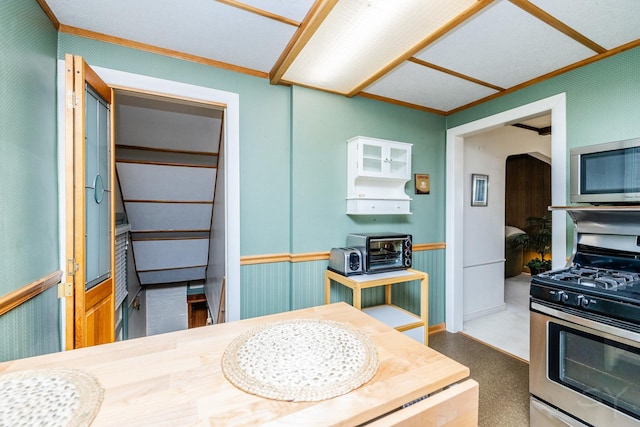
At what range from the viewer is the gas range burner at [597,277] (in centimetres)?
147

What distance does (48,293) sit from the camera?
1.49 meters

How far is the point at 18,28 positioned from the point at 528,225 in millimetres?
7103

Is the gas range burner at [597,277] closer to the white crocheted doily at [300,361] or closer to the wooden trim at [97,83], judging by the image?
the white crocheted doily at [300,361]

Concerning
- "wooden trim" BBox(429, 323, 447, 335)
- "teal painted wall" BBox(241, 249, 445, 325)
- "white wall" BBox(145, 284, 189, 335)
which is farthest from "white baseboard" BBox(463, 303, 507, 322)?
"white wall" BBox(145, 284, 189, 335)

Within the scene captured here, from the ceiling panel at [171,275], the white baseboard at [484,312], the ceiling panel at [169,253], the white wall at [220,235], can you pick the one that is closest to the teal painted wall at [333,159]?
the white wall at [220,235]

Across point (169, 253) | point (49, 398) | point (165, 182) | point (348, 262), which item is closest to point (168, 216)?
point (165, 182)

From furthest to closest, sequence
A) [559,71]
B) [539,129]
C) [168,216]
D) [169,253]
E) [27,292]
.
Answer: [169,253]
[168,216]
[539,129]
[559,71]
[27,292]

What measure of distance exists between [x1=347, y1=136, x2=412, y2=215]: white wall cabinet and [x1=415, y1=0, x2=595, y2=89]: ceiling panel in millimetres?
784

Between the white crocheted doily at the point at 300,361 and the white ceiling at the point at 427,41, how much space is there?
1.55 meters

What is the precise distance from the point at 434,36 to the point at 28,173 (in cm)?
227

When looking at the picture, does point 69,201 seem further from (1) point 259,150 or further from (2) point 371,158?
(2) point 371,158

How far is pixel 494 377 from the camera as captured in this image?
2262mm

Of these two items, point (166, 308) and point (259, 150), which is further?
point (166, 308)

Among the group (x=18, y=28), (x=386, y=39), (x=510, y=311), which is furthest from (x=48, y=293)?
(x=510, y=311)
